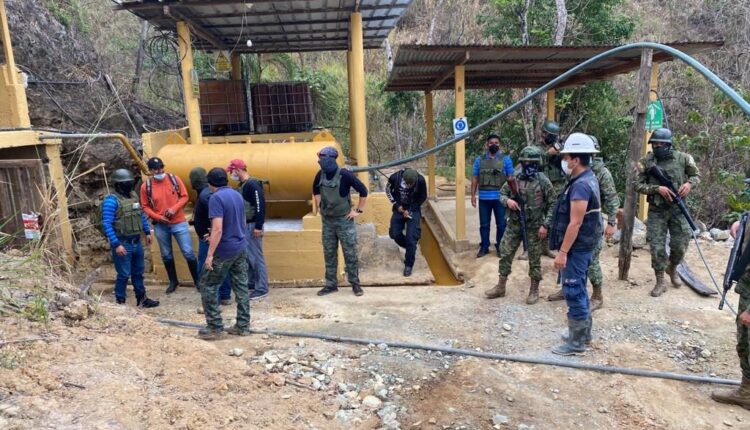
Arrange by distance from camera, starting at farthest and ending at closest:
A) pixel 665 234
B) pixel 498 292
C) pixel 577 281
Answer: pixel 498 292 → pixel 665 234 → pixel 577 281

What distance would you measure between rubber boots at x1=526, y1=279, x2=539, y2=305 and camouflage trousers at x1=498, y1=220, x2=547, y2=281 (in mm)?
59

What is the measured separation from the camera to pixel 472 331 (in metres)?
4.48

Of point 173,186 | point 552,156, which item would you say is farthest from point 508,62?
point 173,186

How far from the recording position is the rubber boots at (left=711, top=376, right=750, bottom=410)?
3.16 metres

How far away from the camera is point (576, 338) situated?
156 inches

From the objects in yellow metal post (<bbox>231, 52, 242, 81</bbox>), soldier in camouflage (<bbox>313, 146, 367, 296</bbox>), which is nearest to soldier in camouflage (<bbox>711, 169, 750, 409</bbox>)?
soldier in camouflage (<bbox>313, 146, 367, 296</bbox>)

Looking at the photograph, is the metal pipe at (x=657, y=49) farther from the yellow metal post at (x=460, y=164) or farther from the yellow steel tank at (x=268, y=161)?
the yellow metal post at (x=460, y=164)

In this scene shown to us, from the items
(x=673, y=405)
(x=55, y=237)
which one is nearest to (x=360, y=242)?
(x=55, y=237)

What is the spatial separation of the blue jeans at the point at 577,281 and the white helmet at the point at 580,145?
Answer: 2.61 ft

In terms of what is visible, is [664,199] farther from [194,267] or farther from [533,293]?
[194,267]

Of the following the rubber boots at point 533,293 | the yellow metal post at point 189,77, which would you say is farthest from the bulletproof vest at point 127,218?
the rubber boots at point 533,293

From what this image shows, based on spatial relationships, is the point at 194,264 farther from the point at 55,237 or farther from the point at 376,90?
the point at 376,90

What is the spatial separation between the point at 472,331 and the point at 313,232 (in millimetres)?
2808

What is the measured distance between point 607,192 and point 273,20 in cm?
607
